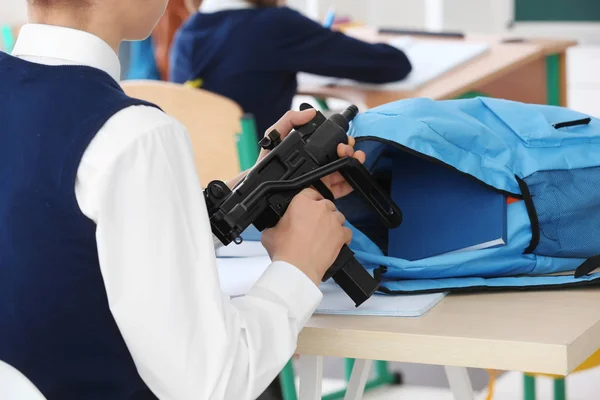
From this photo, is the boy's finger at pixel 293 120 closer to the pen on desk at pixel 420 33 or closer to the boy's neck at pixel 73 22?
the boy's neck at pixel 73 22

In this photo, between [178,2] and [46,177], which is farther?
[178,2]

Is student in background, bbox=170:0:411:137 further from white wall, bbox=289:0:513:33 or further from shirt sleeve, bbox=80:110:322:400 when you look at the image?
white wall, bbox=289:0:513:33

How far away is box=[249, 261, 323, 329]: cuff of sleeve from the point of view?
107 centimetres

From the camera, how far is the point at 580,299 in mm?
1174

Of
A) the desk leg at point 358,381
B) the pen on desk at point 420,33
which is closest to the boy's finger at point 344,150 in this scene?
the desk leg at point 358,381

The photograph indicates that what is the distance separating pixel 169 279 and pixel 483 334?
13.0 inches

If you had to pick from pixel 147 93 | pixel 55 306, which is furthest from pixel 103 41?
pixel 147 93

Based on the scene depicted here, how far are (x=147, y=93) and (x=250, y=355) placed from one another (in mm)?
1319

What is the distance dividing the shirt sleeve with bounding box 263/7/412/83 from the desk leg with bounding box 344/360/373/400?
1.36m

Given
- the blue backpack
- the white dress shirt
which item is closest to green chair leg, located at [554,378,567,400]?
the blue backpack

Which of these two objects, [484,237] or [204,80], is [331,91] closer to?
[204,80]

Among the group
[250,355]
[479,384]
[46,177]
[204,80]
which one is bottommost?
[479,384]

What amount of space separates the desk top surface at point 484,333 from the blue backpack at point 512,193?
0.05m

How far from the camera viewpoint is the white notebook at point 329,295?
3.81 ft
